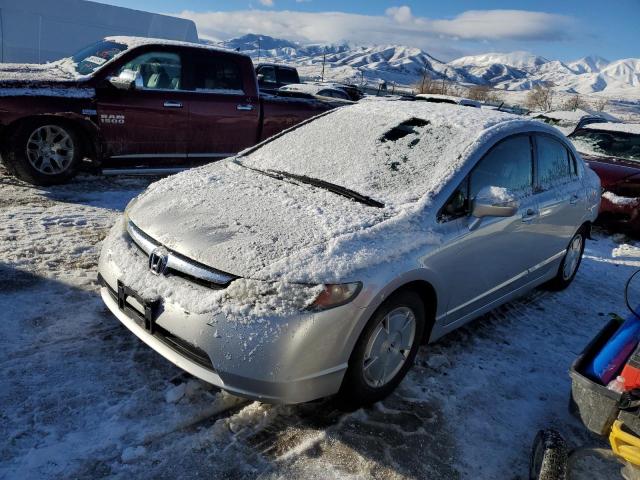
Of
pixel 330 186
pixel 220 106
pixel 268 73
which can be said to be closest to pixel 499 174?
pixel 330 186

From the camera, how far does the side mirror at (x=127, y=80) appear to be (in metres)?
6.06

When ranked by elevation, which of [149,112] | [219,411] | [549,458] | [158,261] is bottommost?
[219,411]

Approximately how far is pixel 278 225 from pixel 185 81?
4646 millimetres

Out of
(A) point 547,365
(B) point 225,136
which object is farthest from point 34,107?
(A) point 547,365

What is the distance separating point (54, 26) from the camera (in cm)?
1567

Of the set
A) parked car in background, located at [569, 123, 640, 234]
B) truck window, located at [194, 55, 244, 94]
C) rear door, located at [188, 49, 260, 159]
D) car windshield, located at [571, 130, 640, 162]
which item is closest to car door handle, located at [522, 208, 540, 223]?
parked car in background, located at [569, 123, 640, 234]

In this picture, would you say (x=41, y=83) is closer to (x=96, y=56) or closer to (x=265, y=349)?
(x=96, y=56)

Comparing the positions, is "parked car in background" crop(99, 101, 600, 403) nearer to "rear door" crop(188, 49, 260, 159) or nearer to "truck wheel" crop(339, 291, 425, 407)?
"truck wheel" crop(339, 291, 425, 407)

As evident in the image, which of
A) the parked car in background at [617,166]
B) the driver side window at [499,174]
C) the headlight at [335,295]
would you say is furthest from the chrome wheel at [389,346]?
the parked car in background at [617,166]

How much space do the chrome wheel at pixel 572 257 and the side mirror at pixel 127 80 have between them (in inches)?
200

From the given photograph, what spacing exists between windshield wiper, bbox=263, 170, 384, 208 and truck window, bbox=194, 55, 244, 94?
12.2 ft

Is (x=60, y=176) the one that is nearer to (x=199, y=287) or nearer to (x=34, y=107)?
(x=34, y=107)

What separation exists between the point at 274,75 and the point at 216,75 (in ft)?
37.4

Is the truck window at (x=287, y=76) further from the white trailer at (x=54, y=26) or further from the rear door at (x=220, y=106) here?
the rear door at (x=220, y=106)
